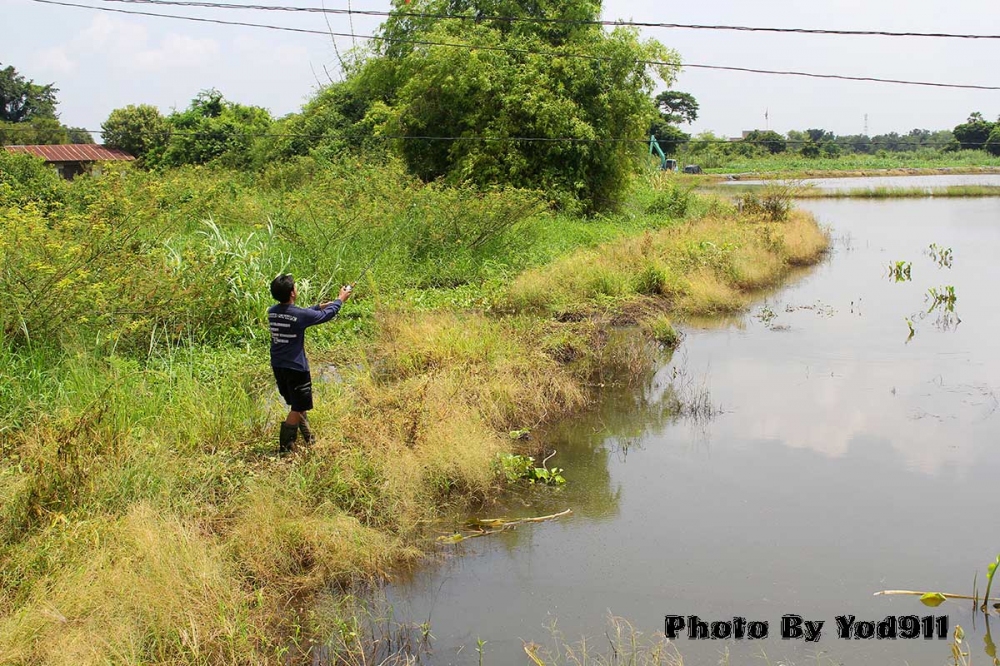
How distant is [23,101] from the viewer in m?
49.3

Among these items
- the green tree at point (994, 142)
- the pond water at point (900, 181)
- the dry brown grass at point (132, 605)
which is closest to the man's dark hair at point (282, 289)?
the dry brown grass at point (132, 605)

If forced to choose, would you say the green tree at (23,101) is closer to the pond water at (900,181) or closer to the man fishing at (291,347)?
the pond water at (900,181)

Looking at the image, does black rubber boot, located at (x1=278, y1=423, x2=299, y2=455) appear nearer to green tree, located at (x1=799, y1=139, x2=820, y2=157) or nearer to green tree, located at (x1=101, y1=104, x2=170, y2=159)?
green tree, located at (x1=101, y1=104, x2=170, y2=159)

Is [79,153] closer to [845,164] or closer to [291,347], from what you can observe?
[291,347]

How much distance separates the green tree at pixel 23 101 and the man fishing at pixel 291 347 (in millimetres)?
50268

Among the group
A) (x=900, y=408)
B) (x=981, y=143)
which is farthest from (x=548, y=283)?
(x=981, y=143)

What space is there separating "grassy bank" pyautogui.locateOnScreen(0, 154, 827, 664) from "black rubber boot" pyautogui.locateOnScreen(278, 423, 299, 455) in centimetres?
14

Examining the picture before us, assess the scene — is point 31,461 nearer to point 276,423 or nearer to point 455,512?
point 276,423

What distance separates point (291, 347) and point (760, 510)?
3.81m

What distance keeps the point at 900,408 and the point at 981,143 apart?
70.4 m

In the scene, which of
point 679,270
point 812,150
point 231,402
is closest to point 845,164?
point 812,150

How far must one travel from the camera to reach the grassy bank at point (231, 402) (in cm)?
452

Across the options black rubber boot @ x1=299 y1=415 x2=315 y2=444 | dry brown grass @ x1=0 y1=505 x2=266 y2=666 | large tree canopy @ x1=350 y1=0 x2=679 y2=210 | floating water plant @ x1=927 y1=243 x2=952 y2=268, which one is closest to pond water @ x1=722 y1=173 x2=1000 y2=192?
floating water plant @ x1=927 y1=243 x2=952 y2=268

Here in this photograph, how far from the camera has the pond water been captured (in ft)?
152
